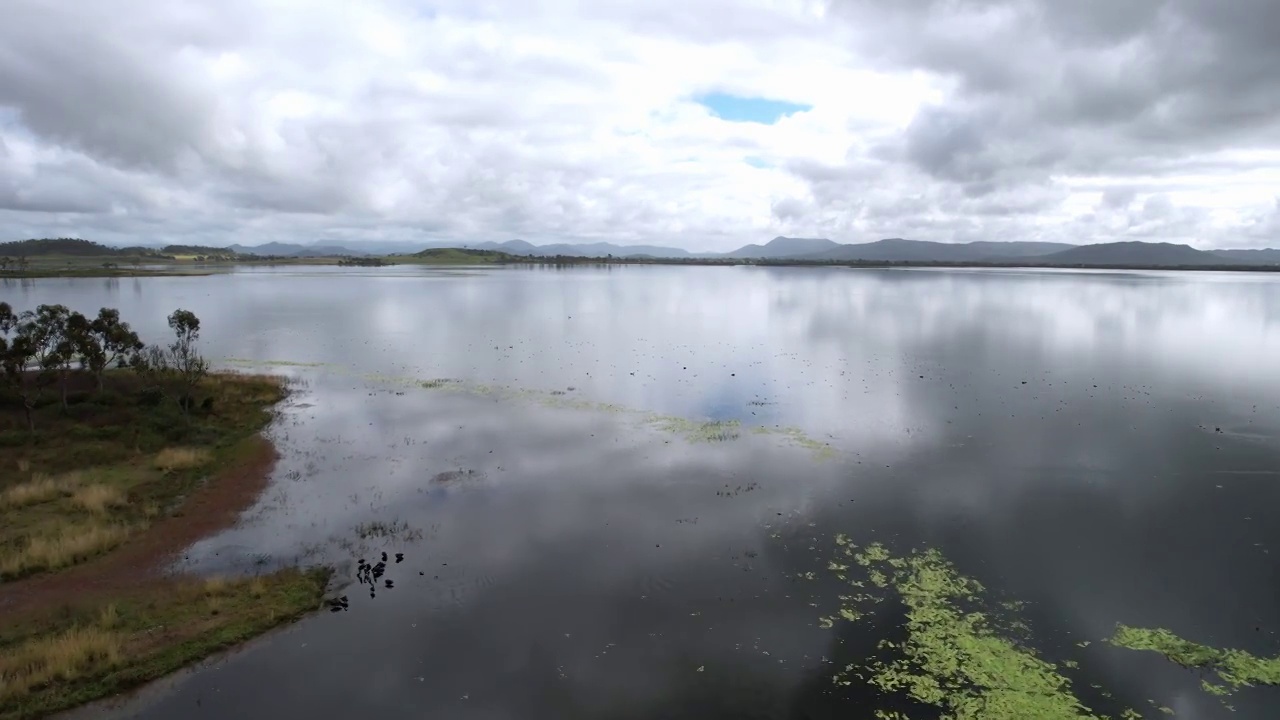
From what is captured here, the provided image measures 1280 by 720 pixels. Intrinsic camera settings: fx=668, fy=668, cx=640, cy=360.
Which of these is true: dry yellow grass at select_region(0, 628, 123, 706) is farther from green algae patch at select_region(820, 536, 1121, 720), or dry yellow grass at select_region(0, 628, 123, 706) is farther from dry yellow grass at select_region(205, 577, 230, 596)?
green algae patch at select_region(820, 536, 1121, 720)

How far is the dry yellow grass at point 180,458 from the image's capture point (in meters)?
28.6

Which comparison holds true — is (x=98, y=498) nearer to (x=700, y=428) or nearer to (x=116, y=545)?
(x=116, y=545)

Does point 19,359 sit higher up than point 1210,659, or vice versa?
point 19,359

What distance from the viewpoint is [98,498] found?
2394cm

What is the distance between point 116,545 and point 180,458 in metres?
8.94

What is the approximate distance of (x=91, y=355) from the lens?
35250 millimetres

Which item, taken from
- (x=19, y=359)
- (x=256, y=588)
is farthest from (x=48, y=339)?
(x=256, y=588)

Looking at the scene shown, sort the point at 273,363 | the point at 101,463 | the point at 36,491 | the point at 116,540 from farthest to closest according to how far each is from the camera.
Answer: the point at 273,363 → the point at 101,463 → the point at 36,491 → the point at 116,540

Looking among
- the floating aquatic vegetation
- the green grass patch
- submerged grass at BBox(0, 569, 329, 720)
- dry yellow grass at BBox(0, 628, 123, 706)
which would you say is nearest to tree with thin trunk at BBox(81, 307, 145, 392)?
the green grass patch

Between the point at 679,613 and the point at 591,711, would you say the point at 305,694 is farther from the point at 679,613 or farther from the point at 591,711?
the point at 679,613

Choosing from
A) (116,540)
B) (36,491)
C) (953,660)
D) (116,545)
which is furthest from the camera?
(36,491)

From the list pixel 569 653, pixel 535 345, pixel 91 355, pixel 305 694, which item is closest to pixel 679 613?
pixel 569 653

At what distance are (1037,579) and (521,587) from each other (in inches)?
573

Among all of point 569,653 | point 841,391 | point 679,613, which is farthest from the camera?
point 841,391
